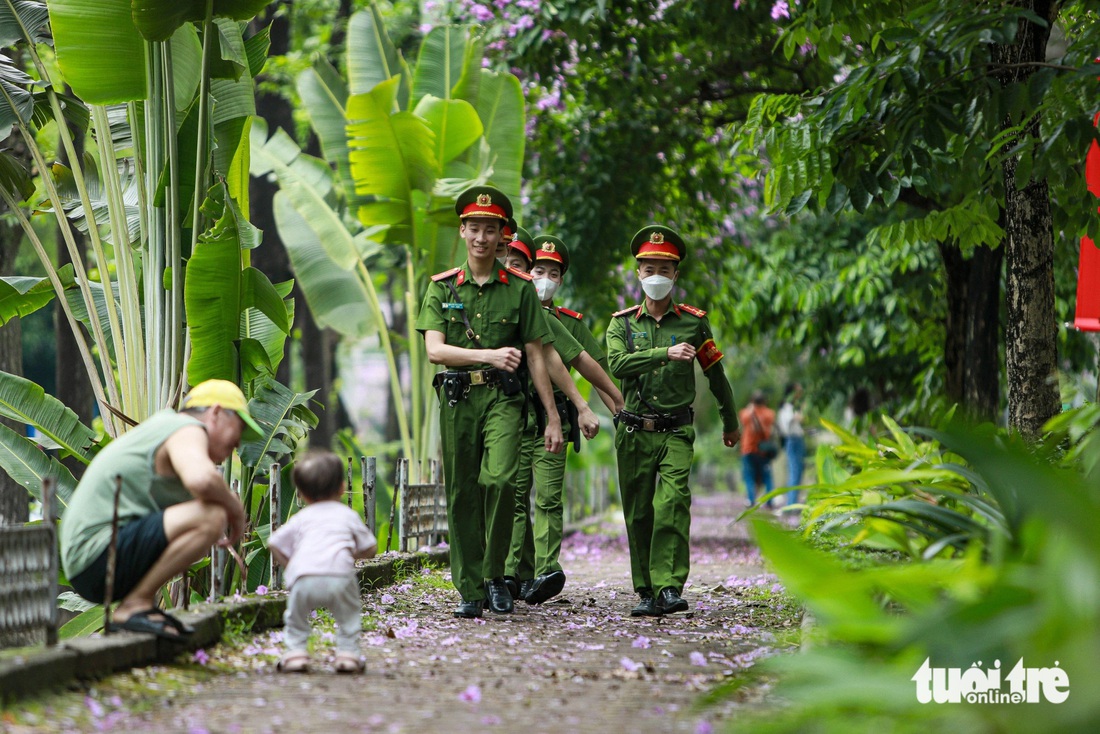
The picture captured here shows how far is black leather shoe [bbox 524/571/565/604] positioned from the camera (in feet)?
25.6

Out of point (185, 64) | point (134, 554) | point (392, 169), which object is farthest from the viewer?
point (392, 169)

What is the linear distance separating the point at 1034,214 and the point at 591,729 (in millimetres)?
4647

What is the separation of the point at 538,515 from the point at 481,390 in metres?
1.56

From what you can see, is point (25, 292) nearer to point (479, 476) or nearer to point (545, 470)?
point (479, 476)

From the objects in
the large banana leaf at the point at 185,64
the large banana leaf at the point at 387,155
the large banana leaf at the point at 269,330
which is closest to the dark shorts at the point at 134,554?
the large banana leaf at the point at 269,330

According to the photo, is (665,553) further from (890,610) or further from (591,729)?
(591,729)

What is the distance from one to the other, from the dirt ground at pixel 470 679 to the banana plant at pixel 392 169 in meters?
4.44

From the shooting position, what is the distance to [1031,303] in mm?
7324

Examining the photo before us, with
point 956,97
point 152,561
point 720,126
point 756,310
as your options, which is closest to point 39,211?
point 152,561

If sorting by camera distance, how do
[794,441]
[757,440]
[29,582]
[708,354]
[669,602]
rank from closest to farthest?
[29,582]
[669,602]
[708,354]
[757,440]
[794,441]

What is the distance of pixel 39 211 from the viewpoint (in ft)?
28.9

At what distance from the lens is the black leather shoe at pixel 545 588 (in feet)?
25.6

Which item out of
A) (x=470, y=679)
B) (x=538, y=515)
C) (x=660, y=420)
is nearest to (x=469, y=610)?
(x=538, y=515)

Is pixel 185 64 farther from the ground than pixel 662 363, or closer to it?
farther from the ground
